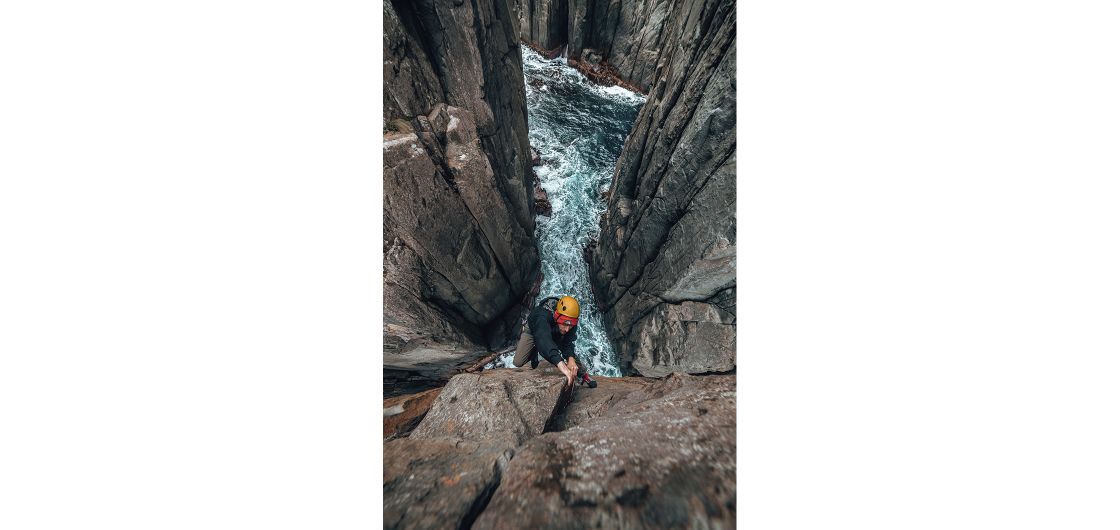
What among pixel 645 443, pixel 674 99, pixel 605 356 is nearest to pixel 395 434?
pixel 645 443

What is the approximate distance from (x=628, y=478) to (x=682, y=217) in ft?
26.2

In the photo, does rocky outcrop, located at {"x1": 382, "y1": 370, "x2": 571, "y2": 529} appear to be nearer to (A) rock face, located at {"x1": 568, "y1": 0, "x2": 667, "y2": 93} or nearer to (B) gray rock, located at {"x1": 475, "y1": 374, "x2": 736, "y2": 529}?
(B) gray rock, located at {"x1": 475, "y1": 374, "x2": 736, "y2": 529}

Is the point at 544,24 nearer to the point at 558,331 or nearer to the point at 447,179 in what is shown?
the point at 447,179

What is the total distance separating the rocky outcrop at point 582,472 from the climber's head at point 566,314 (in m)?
3.13

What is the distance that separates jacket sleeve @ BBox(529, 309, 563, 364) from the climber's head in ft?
1.09

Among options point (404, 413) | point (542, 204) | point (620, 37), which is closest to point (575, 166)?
point (542, 204)

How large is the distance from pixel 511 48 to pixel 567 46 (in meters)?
15.9

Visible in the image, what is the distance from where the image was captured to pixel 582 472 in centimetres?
236

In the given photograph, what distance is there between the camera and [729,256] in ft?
25.2

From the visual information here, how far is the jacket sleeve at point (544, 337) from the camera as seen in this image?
601cm

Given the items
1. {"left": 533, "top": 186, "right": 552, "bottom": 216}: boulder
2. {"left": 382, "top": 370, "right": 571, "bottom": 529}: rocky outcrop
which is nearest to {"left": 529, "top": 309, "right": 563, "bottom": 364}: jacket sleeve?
{"left": 382, "top": 370, "right": 571, "bottom": 529}: rocky outcrop

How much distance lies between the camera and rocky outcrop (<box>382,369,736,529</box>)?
2.09m

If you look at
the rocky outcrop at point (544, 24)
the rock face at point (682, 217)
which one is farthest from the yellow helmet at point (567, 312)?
the rocky outcrop at point (544, 24)

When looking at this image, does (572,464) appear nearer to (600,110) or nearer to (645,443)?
(645,443)
